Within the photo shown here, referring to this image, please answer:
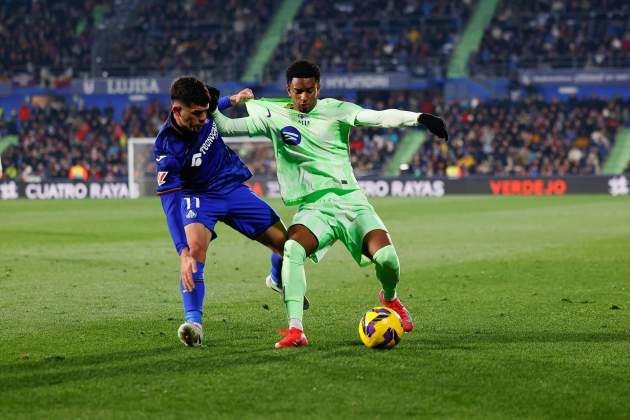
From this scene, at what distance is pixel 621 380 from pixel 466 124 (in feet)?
125

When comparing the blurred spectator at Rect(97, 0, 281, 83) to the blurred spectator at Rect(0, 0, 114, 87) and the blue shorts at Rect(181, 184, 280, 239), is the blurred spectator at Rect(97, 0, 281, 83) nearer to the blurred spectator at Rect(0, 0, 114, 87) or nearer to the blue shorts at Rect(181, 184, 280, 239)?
the blurred spectator at Rect(0, 0, 114, 87)

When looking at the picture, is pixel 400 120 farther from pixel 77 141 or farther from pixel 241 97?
pixel 77 141

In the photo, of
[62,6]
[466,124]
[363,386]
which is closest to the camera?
[363,386]

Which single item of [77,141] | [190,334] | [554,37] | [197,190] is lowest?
[77,141]

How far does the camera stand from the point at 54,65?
48875 millimetres

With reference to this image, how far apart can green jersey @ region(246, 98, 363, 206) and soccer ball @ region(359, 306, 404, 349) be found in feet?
3.61

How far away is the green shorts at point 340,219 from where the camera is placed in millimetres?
7969

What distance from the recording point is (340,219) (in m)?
8.02

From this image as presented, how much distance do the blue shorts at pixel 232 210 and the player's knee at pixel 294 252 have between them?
70cm

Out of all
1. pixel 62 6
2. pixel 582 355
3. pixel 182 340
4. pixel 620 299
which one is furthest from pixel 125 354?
pixel 62 6

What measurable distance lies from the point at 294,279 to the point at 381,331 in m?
0.74

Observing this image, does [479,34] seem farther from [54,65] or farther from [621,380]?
[621,380]

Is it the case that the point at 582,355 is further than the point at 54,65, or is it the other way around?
the point at 54,65

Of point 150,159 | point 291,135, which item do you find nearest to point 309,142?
point 291,135
